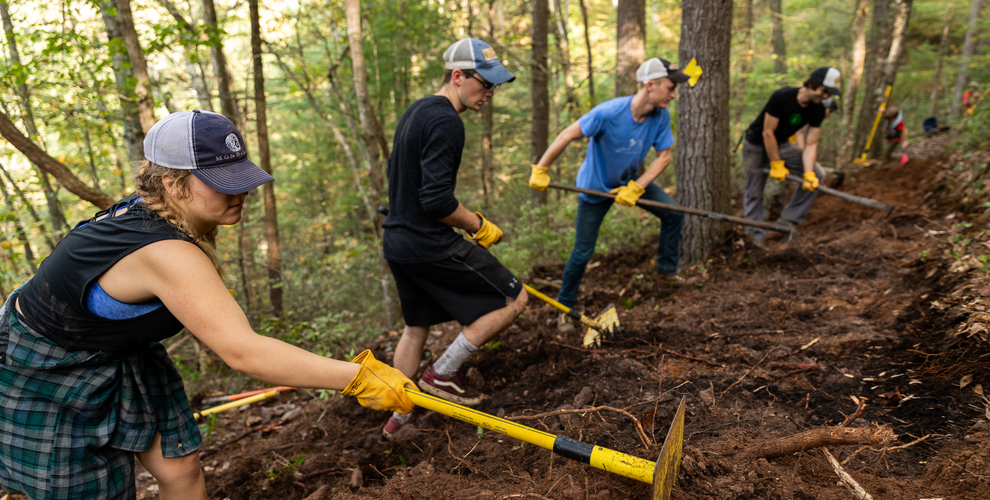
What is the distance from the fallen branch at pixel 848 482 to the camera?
1.62 metres

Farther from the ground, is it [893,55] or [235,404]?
[893,55]

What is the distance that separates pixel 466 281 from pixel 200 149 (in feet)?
5.11

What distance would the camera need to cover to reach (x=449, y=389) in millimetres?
3096

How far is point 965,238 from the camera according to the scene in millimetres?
3957

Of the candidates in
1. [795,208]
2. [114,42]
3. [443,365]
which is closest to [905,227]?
[795,208]

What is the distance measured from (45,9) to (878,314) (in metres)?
8.97

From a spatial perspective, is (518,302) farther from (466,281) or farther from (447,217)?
(447,217)

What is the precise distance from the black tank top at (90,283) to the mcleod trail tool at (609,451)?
1.01 meters

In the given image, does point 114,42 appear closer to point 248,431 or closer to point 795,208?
point 248,431

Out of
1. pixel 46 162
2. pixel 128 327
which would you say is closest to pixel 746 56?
pixel 46 162

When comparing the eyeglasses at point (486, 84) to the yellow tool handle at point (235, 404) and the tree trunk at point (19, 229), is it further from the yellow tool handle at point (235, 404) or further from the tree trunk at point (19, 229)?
the tree trunk at point (19, 229)

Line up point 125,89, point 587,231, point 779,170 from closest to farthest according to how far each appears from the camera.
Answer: point 587,231 < point 125,89 < point 779,170

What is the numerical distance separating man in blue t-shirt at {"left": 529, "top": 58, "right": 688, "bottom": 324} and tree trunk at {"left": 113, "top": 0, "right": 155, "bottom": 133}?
144 inches

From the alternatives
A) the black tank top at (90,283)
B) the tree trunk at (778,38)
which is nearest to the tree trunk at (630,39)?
the black tank top at (90,283)
